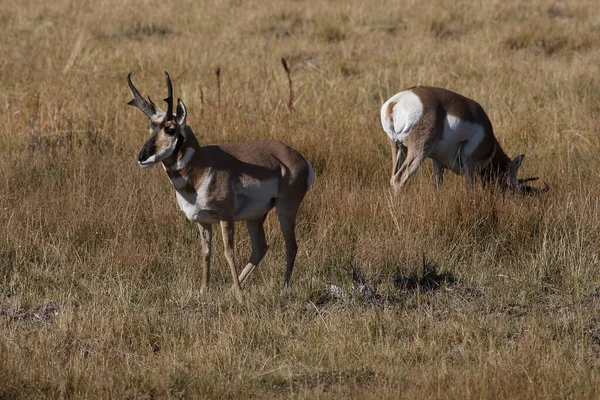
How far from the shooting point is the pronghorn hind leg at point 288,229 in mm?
A: 6285

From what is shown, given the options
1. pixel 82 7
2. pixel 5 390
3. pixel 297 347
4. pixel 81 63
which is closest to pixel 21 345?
pixel 5 390

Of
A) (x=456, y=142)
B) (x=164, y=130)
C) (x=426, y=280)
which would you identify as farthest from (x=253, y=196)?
(x=456, y=142)

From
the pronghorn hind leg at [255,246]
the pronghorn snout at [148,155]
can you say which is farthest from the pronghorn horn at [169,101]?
the pronghorn hind leg at [255,246]

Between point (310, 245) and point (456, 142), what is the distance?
203 centimetres

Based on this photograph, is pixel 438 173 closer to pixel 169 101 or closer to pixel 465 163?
pixel 465 163

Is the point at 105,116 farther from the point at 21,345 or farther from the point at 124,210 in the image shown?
the point at 21,345

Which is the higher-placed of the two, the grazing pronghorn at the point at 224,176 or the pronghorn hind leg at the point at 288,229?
the grazing pronghorn at the point at 224,176

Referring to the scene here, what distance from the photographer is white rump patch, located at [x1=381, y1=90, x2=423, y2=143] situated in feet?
27.4

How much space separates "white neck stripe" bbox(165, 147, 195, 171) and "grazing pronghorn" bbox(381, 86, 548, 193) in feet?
9.42

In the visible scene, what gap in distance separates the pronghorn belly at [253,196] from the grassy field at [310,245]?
0.52 m

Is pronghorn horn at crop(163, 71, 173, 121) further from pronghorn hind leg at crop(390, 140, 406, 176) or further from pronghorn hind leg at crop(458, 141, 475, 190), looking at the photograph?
pronghorn hind leg at crop(458, 141, 475, 190)

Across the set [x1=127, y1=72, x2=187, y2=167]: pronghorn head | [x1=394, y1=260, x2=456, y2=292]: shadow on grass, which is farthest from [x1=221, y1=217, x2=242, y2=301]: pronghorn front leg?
[x1=394, y1=260, x2=456, y2=292]: shadow on grass

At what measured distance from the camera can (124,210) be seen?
7.81 meters

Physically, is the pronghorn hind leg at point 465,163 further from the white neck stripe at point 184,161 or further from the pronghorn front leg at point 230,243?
the white neck stripe at point 184,161
